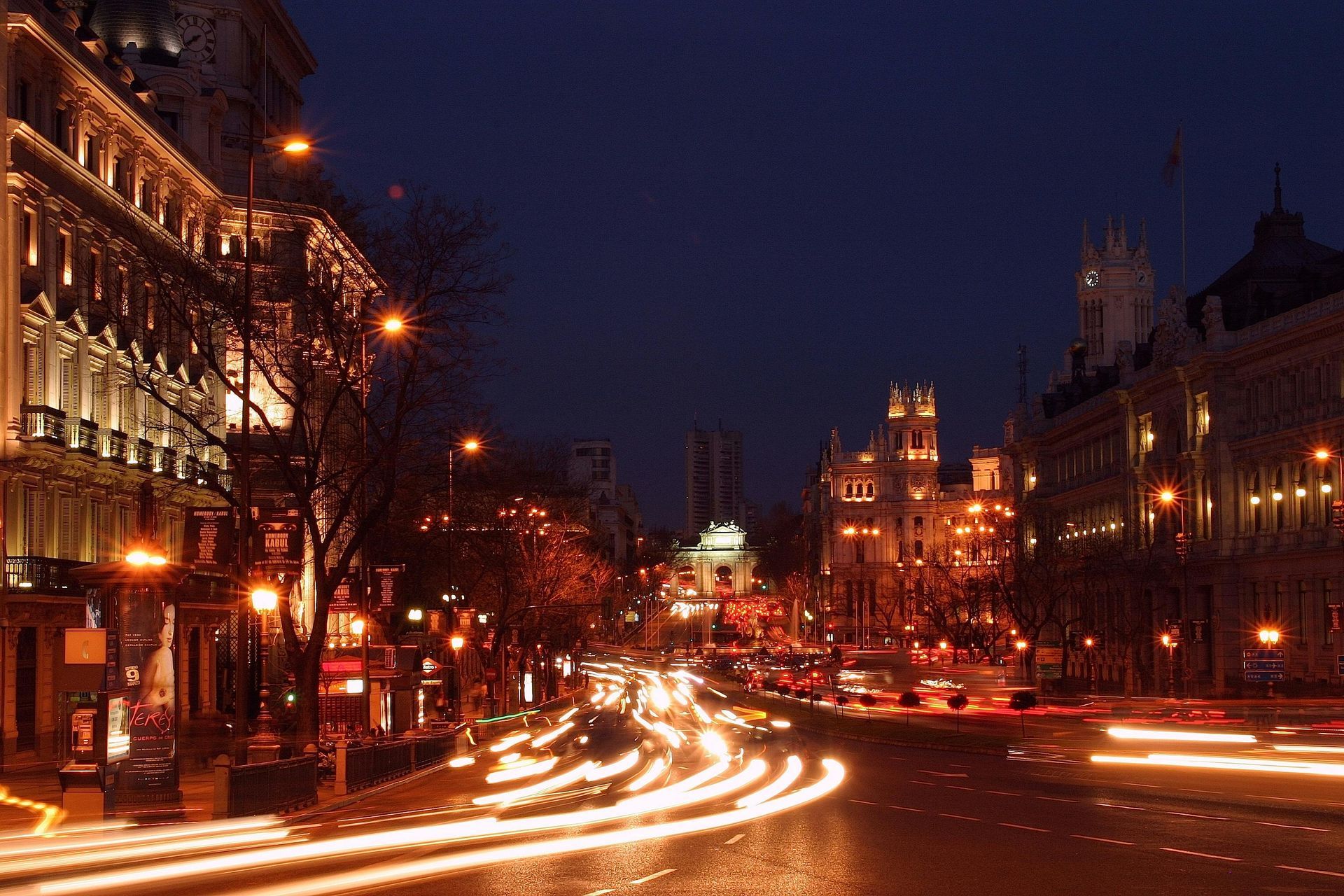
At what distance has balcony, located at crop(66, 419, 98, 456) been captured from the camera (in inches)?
1826

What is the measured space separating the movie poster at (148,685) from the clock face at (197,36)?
4959cm

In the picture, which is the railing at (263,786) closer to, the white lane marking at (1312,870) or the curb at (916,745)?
the white lane marking at (1312,870)

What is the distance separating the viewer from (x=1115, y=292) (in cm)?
14650

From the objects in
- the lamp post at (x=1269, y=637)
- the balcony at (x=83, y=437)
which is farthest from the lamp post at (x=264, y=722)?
the lamp post at (x=1269, y=637)

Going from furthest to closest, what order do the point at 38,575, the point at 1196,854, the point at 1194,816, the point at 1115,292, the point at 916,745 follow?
the point at 1115,292 → the point at 916,745 → the point at 38,575 → the point at 1194,816 → the point at 1196,854

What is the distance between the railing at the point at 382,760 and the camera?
3222cm

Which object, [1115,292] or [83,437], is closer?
[83,437]

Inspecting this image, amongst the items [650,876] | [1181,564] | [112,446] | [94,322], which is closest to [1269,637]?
[1181,564]

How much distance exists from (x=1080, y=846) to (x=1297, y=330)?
50419 mm

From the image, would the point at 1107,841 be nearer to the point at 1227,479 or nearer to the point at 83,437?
the point at 83,437

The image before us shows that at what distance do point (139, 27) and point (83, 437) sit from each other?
2382cm

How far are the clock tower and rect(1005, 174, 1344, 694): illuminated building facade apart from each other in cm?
5058

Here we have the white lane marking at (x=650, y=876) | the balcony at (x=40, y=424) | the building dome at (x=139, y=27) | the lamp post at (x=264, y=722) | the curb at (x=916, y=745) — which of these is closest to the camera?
the white lane marking at (x=650, y=876)

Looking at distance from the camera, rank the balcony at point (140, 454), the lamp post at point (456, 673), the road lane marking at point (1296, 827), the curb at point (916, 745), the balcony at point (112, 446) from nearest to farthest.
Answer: the road lane marking at point (1296, 827) < the curb at point (916, 745) < the balcony at point (112, 446) < the balcony at point (140, 454) < the lamp post at point (456, 673)
